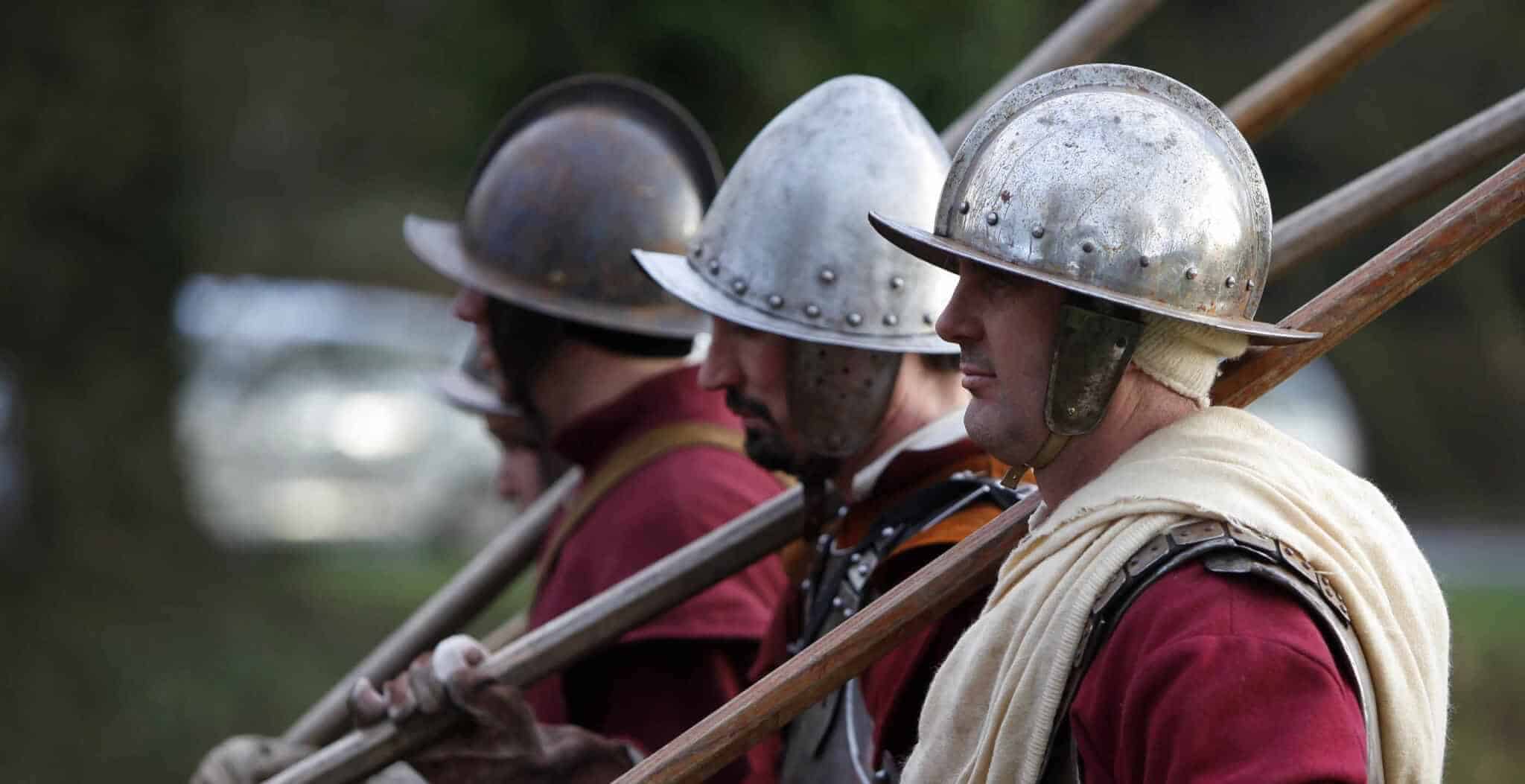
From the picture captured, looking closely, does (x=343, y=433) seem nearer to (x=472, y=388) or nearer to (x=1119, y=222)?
(x=472, y=388)

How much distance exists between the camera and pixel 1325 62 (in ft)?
12.9

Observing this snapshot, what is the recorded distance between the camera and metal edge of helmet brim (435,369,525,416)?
16.9ft

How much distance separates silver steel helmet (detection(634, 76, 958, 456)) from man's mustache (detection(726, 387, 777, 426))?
0.06 m

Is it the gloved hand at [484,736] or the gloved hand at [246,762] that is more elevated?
the gloved hand at [484,736]

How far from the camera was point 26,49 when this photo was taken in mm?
8406

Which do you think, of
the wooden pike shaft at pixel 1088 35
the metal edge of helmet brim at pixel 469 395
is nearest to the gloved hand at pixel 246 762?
the metal edge of helmet brim at pixel 469 395

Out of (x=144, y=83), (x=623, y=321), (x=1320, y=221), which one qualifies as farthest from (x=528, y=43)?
(x=1320, y=221)

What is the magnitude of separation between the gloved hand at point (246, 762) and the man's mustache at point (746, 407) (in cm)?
139

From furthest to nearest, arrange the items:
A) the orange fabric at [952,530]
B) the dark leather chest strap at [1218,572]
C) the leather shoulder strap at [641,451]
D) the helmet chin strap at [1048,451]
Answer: the leather shoulder strap at [641,451] → the orange fabric at [952,530] → the helmet chin strap at [1048,451] → the dark leather chest strap at [1218,572]

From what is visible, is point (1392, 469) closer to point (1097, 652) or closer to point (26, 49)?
point (26, 49)

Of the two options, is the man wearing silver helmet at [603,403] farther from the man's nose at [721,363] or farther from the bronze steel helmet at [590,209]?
the man's nose at [721,363]

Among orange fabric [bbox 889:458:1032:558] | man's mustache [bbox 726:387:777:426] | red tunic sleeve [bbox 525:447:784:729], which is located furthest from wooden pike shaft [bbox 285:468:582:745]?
orange fabric [bbox 889:458:1032:558]

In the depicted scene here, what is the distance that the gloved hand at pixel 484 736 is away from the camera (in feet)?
11.5

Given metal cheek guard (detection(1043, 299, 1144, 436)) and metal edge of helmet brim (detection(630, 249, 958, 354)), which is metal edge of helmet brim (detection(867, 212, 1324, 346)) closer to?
metal cheek guard (detection(1043, 299, 1144, 436))
